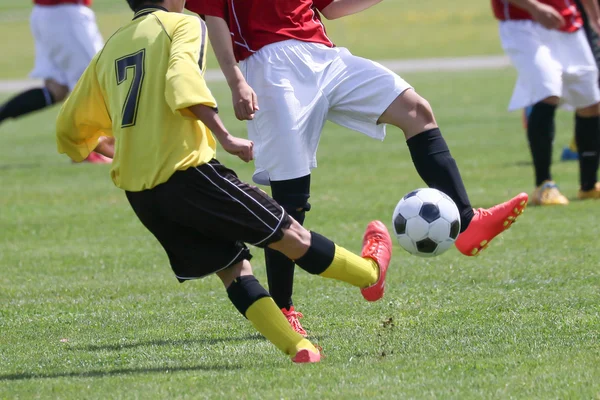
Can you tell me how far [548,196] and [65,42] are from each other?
608 centimetres

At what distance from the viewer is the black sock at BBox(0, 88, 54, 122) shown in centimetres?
1184

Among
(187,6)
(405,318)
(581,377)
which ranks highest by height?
(187,6)

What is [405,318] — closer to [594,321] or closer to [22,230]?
[594,321]

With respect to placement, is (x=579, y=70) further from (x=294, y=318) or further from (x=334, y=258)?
(x=334, y=258)

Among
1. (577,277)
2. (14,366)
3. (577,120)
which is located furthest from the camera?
(577,120)

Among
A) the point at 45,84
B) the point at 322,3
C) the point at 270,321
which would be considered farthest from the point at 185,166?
the point at 45,84

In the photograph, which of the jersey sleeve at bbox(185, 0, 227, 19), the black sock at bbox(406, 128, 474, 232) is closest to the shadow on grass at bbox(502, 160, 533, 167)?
the black sock at bbox(406, 128, 474, 232)

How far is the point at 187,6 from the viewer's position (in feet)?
15.7

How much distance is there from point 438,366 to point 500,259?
253cm

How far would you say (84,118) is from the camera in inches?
169

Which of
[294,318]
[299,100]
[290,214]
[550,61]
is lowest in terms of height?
[550,61]

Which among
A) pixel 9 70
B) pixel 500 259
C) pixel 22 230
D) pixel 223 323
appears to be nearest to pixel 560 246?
pixel 500 259

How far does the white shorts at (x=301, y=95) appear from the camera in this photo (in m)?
4.70

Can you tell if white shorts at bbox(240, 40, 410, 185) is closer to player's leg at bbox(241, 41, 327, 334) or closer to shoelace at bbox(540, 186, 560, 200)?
player's leg at bbox(241, 41, 327, 334)
